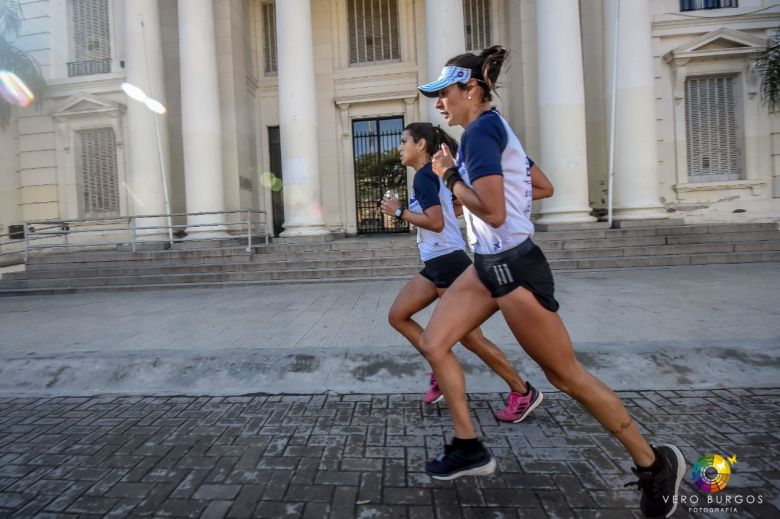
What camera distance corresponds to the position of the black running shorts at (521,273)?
2.00 metres

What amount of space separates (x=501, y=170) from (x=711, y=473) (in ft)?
5.83

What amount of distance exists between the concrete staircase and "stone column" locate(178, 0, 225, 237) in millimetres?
2047

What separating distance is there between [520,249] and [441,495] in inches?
48.6

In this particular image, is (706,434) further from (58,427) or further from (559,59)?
(559,59)

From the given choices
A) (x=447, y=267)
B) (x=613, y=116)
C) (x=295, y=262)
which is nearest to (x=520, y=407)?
(x=447, y=267)

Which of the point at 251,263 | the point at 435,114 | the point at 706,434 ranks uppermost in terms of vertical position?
the point at 435,114

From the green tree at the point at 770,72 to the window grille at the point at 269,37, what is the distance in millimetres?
14266

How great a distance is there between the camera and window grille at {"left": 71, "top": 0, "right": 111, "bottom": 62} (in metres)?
14.3

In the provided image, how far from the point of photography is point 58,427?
3164 millimetres

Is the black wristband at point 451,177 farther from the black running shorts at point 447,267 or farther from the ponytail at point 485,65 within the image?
the black running shorts at point 447,267

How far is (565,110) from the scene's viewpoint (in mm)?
10719

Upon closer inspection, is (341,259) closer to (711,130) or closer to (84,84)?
(711,130)

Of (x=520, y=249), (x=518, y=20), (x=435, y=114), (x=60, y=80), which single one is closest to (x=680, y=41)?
(x=518, y=20)

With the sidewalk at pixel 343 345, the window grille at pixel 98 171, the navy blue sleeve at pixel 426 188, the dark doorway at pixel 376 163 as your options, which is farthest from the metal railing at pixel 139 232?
the navy blue sleeve at pixel 426 188
